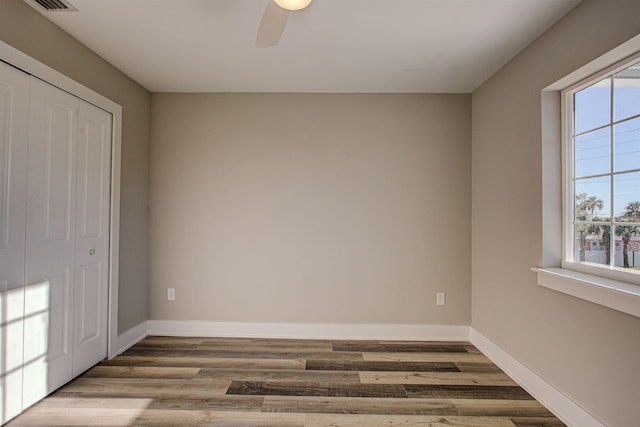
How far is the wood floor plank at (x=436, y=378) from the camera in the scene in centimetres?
257

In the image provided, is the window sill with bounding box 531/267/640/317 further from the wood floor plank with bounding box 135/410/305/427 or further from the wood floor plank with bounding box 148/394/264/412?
the wood floor plank with bounding box 148/394/264/412

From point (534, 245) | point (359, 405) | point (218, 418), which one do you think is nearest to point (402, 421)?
point (359, 405)

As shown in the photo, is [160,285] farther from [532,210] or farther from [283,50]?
[532,210]

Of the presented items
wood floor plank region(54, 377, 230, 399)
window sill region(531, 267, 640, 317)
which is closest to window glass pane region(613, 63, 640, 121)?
window sill region(531, 267, 640, 317)

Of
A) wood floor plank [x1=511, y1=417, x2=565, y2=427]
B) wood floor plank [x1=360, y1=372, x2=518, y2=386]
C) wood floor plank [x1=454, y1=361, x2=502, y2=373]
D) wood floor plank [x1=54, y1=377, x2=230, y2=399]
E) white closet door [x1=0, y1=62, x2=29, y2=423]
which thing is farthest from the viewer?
wood floor plank [x1=454, y1=361, x2=502, y2=373]

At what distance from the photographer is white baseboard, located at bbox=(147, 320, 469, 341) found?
3.44 m

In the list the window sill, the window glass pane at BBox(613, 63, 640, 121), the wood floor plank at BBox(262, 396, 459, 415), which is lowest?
the wood floor plank at BBox(262, 396, 459, 415)

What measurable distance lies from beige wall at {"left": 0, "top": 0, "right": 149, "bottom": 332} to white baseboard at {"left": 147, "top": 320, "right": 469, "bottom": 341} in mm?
546

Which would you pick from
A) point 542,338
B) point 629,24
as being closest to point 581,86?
point 629,24

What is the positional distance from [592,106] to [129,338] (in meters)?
3.91

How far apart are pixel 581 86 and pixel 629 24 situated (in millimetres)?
511

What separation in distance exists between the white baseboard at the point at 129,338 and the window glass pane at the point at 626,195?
3.64 metres

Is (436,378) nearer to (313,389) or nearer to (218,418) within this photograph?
(313,389)

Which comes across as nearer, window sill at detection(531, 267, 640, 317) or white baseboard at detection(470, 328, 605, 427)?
window sill at detection(531, 267, 640, 317)
